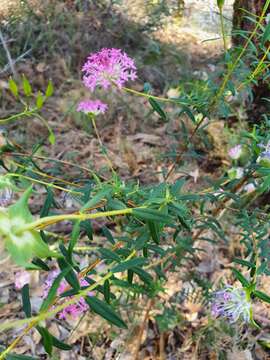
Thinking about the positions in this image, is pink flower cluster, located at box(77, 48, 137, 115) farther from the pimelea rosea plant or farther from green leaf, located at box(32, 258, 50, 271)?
green leaf, located at box(32, 258, 50, 271)

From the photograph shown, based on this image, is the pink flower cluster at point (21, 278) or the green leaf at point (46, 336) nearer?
the green leaf at point (46, 336)

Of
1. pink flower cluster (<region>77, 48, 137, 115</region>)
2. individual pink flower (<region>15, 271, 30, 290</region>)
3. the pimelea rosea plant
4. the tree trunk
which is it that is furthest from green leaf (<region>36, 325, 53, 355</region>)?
the tree trunk

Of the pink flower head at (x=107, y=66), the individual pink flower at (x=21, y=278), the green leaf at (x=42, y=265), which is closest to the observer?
the green leaf at (x=42, y=265)

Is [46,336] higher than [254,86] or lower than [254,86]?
higher

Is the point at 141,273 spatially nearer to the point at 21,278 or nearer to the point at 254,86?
the point at 21,278

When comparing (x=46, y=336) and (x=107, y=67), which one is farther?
(x=107, y=67)

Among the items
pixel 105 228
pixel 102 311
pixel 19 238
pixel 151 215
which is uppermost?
pixel 19 238

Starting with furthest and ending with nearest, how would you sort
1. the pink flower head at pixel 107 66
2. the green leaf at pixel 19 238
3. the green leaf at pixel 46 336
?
the pink flower head at pixel 107 66
the green leaf at pixel 46 336
the green leaf at pixel 19 238

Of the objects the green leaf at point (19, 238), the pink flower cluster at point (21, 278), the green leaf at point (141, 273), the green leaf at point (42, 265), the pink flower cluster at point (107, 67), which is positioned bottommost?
the pink flower cluster at point (21, 278)

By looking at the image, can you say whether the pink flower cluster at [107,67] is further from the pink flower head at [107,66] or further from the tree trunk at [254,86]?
the tree trunk at [254,86]

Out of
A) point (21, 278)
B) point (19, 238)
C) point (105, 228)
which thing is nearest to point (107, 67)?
point (105, 228)

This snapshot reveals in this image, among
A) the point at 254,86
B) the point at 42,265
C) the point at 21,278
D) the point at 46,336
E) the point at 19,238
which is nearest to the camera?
the point at 19,238

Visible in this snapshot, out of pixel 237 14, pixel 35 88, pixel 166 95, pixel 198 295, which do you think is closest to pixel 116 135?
pixel 166 95

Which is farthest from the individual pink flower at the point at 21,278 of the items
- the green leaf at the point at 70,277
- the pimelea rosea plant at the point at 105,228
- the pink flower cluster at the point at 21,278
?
the green leaf at the point at 70,277
